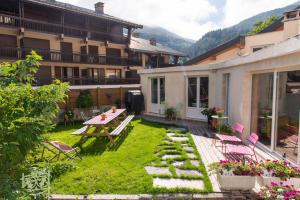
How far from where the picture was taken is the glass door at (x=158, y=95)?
14.8 meters

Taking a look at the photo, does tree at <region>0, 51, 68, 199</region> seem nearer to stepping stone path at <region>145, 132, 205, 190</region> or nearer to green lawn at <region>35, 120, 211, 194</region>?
green lawn at <region>35, 120, 211, 194</region>

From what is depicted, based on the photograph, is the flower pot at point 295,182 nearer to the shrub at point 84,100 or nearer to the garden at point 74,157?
the garden at point 74,157

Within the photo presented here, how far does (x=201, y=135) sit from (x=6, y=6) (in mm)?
18820

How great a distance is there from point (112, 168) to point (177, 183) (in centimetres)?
197

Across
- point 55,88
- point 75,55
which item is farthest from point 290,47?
point 75,55

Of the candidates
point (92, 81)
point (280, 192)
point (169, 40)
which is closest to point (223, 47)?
point (280, 192)

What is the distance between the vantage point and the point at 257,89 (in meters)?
7.61

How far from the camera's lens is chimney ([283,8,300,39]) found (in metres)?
7.75

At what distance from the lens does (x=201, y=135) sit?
9672 mm

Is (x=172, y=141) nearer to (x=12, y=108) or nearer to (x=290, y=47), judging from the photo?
(x=290, y=47)

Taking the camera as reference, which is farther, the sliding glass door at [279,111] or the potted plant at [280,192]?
the sliding glass door at [279,111]

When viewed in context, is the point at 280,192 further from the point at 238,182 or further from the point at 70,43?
the point at 70,43

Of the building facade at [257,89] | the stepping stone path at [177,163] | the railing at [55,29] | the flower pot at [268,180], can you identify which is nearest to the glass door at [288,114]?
the building facade at [257,89]

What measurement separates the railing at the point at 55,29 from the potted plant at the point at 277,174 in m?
19.6
